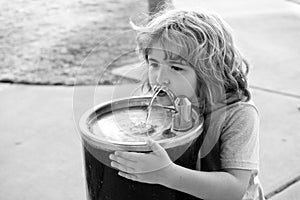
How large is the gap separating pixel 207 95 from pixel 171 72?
16cm

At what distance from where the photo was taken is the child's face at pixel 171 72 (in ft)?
5.48

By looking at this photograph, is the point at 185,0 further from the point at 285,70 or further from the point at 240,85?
the point at 240,85

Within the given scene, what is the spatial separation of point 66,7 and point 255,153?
457 cm

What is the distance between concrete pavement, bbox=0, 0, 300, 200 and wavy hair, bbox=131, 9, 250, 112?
1.03ft

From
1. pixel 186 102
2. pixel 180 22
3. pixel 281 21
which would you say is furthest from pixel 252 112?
pixel 281 21

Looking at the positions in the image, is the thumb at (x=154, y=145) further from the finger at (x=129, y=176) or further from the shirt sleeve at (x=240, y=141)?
the shirt sleeve at (x=240, y=141)

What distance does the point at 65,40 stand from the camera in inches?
191

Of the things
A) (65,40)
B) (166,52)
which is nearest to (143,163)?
(166,52)

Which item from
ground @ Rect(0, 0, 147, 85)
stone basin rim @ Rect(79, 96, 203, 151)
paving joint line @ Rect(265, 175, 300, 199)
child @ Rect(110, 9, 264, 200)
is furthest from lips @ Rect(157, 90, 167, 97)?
ground @ Rect(0, 0, 147, 85)

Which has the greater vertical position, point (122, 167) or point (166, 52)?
point (166, 52)

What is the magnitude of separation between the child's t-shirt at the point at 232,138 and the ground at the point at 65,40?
1.51m

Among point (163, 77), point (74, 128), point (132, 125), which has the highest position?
point (163, 77)

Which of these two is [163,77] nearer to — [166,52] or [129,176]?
[166,52]

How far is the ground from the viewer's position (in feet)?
13.3
